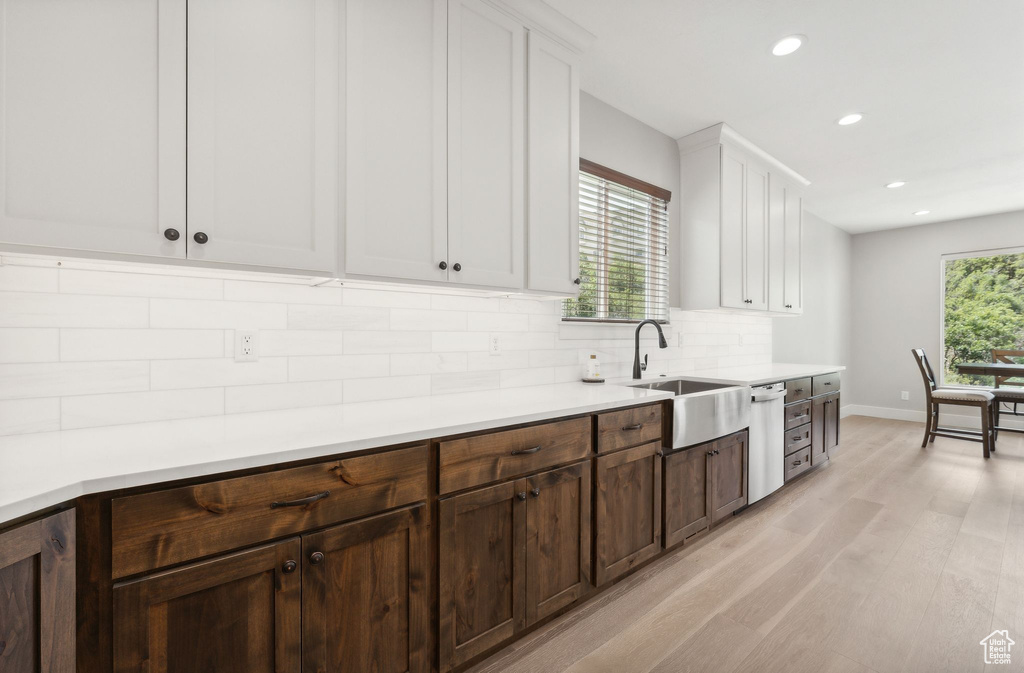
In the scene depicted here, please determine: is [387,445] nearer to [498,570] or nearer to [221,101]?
[498,570]

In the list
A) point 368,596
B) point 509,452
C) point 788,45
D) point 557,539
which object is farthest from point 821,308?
point 368,596

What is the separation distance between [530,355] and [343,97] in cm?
148

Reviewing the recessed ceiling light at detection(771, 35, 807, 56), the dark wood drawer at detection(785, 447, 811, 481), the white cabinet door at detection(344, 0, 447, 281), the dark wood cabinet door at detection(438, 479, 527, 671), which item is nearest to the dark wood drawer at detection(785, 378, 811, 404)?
the dark wood drawer at detection(785, 447, 811, 481)

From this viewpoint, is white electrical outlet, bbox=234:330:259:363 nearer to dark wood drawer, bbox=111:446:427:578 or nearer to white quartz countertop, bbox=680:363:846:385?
dark wood drawer, bbox=111:446:427:578

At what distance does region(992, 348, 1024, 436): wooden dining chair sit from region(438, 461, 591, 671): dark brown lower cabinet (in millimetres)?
5074

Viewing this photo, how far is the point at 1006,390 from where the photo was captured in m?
4.52

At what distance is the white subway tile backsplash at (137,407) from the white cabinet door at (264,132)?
512 mm

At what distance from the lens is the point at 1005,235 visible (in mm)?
5457

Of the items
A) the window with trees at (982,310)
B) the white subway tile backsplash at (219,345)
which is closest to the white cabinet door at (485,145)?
the white subway tile backsplash at (219,345)

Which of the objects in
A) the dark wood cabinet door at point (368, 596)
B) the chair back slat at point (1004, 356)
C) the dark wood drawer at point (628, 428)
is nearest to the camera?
the dark wood cabinet door at point (368, 596)

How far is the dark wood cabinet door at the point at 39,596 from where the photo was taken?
2.65 ft

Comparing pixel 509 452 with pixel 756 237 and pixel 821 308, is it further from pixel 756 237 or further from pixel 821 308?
pixel 821 308

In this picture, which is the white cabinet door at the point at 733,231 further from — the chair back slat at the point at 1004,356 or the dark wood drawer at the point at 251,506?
the chair back slat at the point at 1004,356

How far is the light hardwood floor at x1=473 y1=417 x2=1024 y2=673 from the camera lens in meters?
1.70
